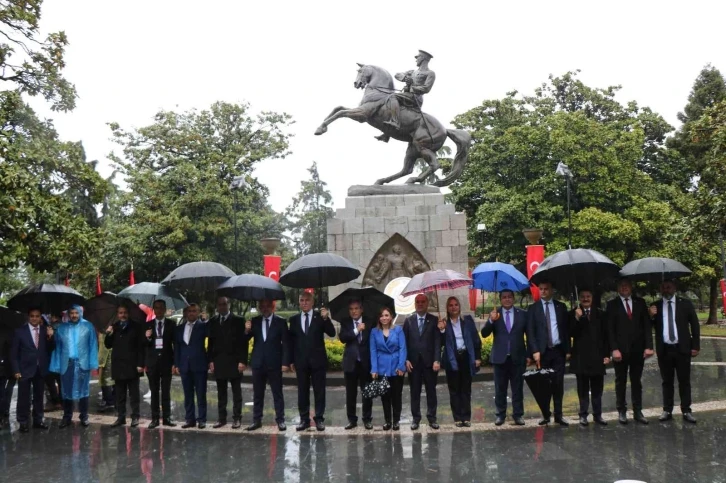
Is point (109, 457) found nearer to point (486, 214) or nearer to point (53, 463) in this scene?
point (53, 463)

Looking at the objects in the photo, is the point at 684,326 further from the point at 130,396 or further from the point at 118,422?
the point at 118,422

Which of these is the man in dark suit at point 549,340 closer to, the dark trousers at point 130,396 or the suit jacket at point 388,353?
the suit jacket at point 388,353

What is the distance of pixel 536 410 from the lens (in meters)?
9.08

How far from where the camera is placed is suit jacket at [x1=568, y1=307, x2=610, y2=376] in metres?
7.99

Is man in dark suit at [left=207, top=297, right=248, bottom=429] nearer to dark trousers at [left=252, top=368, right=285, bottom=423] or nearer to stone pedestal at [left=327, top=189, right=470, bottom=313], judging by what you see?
dark trousers at [left=252, top=368, right=285, bottom=423]

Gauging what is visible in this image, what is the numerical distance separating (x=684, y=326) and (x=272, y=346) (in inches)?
214

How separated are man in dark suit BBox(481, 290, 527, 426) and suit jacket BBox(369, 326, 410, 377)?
1147 millimetres

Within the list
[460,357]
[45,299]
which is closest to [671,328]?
[460,357]

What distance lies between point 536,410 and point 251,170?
2409 centimetres

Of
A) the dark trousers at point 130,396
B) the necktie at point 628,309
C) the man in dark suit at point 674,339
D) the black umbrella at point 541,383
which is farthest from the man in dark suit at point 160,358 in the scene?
the man in dark suit at point 674,339

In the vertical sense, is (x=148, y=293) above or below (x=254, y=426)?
above

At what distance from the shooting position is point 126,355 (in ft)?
28.5

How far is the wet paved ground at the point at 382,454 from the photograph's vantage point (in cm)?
602

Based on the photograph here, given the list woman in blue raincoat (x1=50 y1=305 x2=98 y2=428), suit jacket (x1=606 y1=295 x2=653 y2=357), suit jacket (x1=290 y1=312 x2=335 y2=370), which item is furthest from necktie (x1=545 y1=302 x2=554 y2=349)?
woman in blue raincoat (x1=50 y1=305 x2=98 y2=428)
